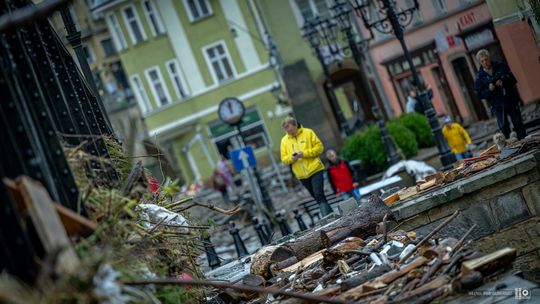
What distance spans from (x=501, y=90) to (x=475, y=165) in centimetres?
354

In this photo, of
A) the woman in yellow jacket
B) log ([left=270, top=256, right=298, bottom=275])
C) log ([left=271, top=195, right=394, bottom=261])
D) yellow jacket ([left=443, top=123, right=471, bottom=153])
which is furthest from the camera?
yellow jacket ([left=443, top=123, right=471, bottom=153])

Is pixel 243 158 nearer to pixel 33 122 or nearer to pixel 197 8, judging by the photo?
pixel 33 122

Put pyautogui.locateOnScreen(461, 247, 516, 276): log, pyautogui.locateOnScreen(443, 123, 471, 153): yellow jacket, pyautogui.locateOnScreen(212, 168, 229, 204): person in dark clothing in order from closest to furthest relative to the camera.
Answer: pyautogui.locateOnScreen(461, 247, 516, 276): log < pyautogui.locateOnScreen(443, 123, 471, 153): yellow jacket < pyautogui.locateOnScreen(212, 168, 229, 204): person in dark clothing

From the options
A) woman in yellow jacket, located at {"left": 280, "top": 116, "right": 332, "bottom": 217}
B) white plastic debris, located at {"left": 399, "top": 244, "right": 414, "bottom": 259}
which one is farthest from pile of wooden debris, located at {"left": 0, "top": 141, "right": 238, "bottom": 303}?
woman in yellow jacket, located at {"left": 280, "top": 116, "right": 332, "bottom": 217}

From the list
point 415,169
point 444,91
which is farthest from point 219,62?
point 415,169

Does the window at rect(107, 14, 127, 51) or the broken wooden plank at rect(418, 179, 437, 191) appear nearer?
the broken wooden plank at rect(418, 179, 437, 191)

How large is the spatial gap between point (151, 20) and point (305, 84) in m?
10.4

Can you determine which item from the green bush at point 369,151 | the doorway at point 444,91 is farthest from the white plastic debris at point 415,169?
the doorway at point 444,91

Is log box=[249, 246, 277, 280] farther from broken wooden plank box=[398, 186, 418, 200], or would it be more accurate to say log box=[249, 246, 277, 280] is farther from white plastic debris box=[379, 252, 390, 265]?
broken wooden plank box=[398, 186, 418, 200]

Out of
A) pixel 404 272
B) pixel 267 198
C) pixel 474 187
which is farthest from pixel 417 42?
pixel 404 272

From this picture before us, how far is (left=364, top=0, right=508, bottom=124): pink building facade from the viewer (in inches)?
1164

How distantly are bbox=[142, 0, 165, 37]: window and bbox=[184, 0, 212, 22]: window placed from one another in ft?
6.05

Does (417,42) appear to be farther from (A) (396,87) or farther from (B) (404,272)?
(B) (404,272)

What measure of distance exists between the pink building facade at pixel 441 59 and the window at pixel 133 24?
653 inches
